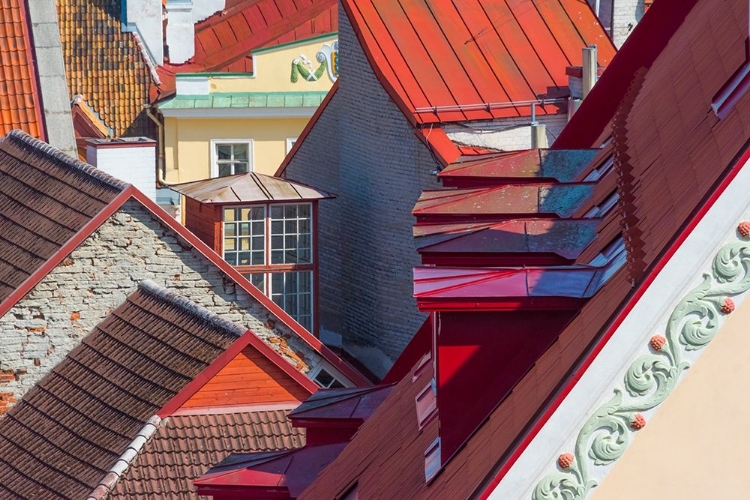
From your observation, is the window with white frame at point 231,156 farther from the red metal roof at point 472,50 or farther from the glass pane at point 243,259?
the glass pane at point 243,259

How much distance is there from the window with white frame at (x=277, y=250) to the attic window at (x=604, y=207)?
14.0m

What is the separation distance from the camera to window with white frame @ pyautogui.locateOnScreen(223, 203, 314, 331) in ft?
79.5

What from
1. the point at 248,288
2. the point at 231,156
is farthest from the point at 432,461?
the point at 231,156

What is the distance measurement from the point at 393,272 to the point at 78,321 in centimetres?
682

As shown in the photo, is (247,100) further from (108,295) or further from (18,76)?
(108,295)

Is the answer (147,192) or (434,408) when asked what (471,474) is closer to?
(434,408)

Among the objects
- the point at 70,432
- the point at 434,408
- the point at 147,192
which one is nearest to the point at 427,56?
the point at 147,192

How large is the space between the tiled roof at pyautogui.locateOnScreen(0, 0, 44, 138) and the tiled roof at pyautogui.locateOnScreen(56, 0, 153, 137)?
22959mm

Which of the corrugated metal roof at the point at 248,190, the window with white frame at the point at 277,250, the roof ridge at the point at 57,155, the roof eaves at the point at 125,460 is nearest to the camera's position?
the roof eaves at the point at 125,460

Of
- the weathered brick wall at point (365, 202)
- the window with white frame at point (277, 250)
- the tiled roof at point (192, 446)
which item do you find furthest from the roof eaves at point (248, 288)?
the weathered brick wall at point (365, 202)

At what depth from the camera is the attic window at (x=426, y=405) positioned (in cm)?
958

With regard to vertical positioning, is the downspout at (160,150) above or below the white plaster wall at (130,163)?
below

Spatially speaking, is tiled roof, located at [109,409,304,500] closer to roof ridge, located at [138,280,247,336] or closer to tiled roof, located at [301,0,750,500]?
roof ridge, located at [138,280,247,336]

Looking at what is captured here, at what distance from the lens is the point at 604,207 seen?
9.95 meters
